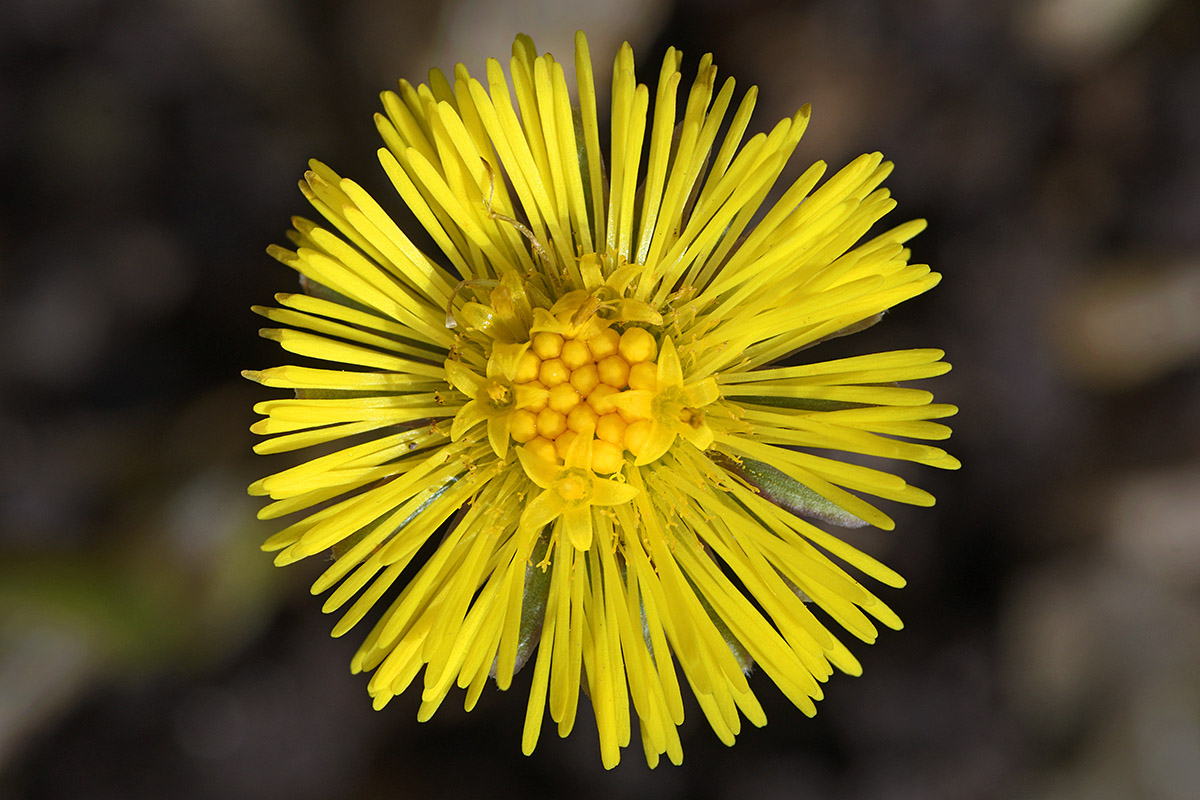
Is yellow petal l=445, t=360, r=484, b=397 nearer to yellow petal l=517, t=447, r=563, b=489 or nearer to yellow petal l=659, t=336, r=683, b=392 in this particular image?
yellow petal l=517, t=447, r=563, b=489

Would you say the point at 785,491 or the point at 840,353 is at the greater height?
the point at 840,353

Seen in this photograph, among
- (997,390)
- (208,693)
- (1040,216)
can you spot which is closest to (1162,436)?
(997,390)

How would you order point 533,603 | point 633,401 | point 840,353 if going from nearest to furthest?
point 633,401
point 533,603
point 840,353

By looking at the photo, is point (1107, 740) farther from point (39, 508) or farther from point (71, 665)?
point (39, 508)

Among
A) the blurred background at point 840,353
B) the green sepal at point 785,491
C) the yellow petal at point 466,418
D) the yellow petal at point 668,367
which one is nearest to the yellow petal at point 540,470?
the yellow petal at point 466,418

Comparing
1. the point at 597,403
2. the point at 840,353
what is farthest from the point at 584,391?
the point at 840,353

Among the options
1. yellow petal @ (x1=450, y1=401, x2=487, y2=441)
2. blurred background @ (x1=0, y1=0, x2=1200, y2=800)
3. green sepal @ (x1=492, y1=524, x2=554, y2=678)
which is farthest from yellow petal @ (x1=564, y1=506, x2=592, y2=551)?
blurred background @ (x1=0, y1=0, x2=1200, y2=800)

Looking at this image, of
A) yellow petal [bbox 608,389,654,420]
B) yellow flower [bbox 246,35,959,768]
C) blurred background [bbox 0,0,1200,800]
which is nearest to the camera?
yellow flower [bbox 246,35,959,768]

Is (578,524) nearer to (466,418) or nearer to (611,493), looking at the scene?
(611,493)
